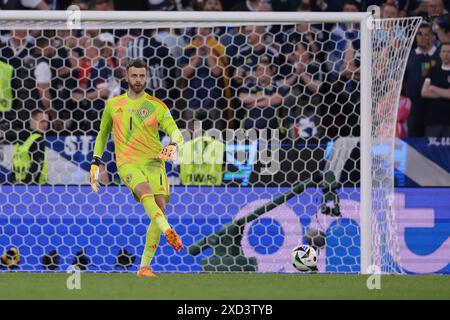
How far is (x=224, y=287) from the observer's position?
7852 millimetres

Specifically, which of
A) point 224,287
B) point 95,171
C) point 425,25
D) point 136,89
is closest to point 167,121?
point 136,89

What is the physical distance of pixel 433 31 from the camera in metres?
12.5

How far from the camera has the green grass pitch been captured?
7.32m

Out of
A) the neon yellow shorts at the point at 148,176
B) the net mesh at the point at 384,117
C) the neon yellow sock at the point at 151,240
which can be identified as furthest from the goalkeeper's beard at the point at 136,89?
the net mesh at the point at 384,117

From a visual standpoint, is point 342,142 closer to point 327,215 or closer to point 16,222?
point 327,215

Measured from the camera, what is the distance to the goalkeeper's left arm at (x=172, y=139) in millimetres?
8371

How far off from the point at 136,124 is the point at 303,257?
176cm

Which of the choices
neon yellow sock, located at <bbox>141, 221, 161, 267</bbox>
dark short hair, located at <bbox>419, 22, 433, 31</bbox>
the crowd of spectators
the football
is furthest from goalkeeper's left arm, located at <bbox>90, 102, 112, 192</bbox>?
dark short hair, located at <bbox>419, 22, 433, 31</bbox>

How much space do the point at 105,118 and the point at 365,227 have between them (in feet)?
7.60

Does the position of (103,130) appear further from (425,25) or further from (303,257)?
(425,25)

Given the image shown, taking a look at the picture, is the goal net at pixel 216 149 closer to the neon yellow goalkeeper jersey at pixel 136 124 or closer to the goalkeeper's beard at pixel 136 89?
the goalkeeper's beard at pixel 136 89

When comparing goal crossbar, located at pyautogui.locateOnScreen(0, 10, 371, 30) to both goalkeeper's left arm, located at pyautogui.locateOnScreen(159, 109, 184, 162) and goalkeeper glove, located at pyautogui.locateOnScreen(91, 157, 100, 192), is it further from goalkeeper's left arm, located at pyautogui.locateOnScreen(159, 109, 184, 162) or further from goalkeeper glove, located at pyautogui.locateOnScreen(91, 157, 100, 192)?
goalkeeper glove, located at pyautogui.locateOnScreen(91, 157, 100, 192)

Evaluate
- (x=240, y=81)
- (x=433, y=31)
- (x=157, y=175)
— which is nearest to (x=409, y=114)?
(x=433, y=31)

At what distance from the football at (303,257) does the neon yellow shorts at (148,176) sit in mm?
1172
